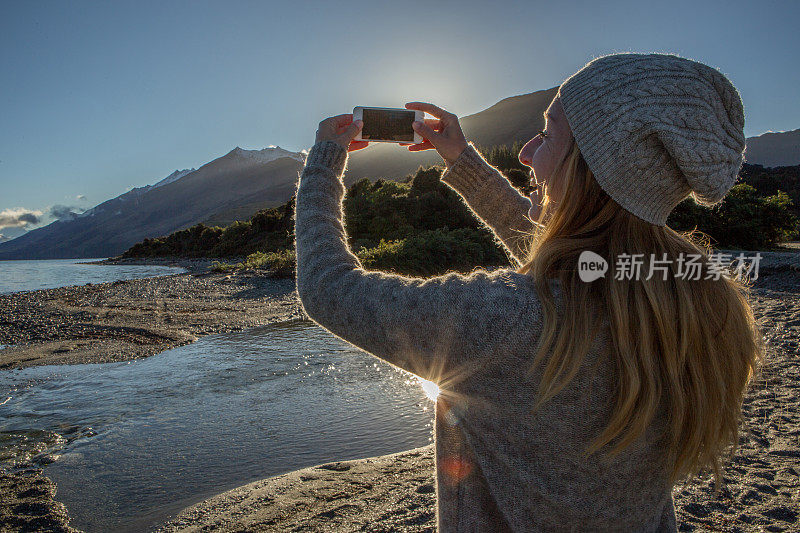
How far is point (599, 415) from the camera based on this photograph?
2.92 ft

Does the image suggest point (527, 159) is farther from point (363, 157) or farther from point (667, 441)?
point (363, 157)

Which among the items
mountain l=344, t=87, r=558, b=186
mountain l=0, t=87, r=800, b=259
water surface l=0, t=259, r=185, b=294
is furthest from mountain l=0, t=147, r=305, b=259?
water surface l=0, t=259, r=185, b=294

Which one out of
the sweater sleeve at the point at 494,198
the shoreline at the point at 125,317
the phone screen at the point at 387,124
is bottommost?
the shoreline at the point at 125,317

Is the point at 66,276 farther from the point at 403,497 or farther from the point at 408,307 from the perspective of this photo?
the point at 408,307

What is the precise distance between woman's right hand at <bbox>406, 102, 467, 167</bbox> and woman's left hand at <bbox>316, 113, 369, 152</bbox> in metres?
0.32

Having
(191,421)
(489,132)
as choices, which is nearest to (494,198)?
(191,421)

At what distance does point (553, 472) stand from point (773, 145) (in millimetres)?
89415

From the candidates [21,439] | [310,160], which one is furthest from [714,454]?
[21,439]

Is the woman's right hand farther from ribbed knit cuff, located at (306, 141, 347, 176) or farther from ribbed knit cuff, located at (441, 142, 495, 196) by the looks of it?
ribbed knit cuff, located at (306, 141, 347, 176)

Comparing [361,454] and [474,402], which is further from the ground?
[474,402]

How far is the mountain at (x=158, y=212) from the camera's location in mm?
95812

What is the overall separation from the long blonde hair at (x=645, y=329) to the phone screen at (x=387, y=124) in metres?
0.70
